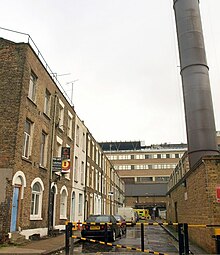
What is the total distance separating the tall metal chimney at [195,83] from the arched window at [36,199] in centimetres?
871

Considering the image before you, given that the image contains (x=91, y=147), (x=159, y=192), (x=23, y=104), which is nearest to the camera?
(x=23, y=104)

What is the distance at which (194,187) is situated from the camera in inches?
544

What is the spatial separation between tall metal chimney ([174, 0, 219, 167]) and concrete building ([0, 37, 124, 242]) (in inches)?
335

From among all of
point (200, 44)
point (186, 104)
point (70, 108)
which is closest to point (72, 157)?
point (70, 108)

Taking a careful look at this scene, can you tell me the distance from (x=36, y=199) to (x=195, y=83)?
36.9 ft

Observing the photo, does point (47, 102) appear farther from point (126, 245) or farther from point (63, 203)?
point (126, 245)

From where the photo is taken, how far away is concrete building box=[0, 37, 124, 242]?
45.9ft

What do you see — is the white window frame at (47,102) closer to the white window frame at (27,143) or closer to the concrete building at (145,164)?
the white window frame at (27,143)

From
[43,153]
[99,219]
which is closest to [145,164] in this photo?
[43,153]

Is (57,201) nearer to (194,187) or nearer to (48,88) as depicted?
(48,88)

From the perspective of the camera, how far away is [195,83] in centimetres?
1681

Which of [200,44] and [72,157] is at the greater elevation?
[200,44]

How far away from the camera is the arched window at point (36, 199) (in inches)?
647

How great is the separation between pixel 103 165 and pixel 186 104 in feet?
84.6
